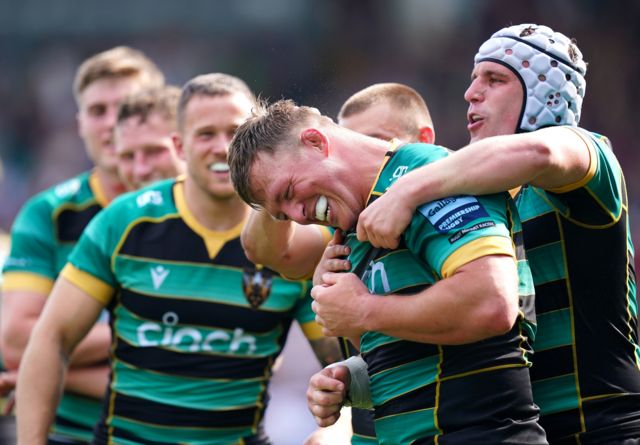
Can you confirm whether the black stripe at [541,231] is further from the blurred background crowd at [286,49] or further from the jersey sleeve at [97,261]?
the blurred background crowd at [286,49]

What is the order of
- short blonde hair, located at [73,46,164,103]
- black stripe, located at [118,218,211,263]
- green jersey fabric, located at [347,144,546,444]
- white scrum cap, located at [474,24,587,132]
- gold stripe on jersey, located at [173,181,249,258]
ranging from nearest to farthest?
green jersey fabric, located at [347,144,546,444] < white scrum cap, located at [474,24,587,132] < black stripe, located at [118,218,211,263] < gold stripe on jersey, located at [173,181,249,258] < short blonde hair, located at [73,46,164,103]

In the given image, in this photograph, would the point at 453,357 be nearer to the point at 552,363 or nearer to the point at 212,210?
the point at 552,363

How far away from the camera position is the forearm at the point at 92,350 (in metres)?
5.91

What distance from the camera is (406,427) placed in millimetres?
3213

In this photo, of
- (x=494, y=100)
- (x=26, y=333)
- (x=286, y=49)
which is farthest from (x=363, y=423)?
(x=286, y=49)

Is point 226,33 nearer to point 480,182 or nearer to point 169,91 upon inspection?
point 169,91

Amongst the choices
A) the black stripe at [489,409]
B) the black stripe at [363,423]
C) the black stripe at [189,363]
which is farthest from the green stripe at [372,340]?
the black stripe at [189,363]

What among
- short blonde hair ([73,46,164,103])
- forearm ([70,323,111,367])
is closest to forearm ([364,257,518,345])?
forearm ([70,323,111,367])

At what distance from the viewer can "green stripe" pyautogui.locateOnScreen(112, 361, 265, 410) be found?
501cm

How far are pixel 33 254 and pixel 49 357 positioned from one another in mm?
1410

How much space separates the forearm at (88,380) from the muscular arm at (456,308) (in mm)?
3121

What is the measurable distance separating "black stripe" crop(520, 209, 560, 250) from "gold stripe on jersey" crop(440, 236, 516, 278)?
0.54m

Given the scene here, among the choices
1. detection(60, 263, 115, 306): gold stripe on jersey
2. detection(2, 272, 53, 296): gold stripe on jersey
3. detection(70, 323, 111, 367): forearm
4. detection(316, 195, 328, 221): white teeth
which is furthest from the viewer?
detection(2, 272, 53, 296): gold stripe on jersey

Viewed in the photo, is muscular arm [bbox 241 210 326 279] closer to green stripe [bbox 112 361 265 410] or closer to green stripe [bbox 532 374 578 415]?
green stripe [bbox 112 361 265 410]
